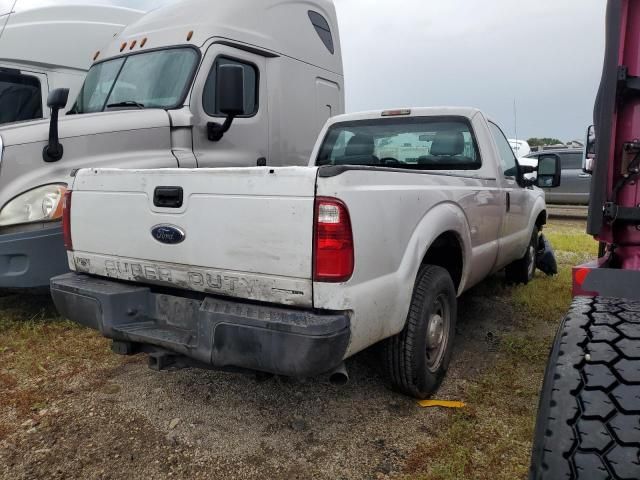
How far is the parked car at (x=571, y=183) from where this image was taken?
14.1 meters

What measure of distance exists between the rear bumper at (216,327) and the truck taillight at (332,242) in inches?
7.3

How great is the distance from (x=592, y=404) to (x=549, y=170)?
12.5ft

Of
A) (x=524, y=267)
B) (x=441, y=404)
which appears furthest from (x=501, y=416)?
(x=524, y=267)

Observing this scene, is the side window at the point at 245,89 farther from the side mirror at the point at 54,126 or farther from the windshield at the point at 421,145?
the windshield at the point at 421,145

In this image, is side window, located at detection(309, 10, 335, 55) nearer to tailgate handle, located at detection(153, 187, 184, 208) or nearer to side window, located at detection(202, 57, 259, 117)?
side window, located at detection(202, 57, 259, 117)

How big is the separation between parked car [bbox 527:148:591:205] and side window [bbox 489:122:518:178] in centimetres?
982

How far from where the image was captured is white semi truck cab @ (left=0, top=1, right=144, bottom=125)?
6.14 metres

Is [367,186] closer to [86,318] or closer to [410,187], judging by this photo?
[410,187]

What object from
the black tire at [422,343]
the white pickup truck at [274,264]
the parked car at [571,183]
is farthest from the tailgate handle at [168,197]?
the parked car at [571,183]

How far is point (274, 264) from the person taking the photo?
228cm

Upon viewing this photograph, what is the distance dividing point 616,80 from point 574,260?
588 cm

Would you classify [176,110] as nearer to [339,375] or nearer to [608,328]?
[339,375]

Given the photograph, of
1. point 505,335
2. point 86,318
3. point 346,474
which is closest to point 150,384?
point 86,318

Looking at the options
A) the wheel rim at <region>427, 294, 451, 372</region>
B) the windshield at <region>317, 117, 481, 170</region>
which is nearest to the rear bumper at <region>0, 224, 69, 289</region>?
the windshield at <region>317, 117, 481, 170</region>
